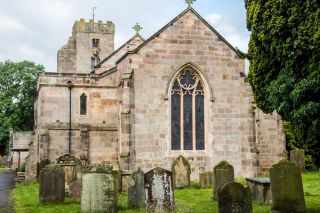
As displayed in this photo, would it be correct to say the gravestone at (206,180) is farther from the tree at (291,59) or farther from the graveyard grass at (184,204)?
the tree at (291,59)

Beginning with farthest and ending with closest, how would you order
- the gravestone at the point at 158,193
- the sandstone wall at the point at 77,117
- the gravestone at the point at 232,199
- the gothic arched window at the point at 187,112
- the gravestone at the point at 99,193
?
the sandstone wall at the point at 77,117
the gothic arched window at the point at 187,112
the gravestone at the point at 99,193
the gravestone at the point at 158,193
the gravestone at the point at 232,199

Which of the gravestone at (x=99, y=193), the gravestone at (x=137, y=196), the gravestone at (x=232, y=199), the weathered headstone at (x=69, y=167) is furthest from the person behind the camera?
the weathered headstone at (x=69, y=167)

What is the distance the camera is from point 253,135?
2350cm

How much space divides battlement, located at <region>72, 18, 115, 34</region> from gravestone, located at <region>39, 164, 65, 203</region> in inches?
1125

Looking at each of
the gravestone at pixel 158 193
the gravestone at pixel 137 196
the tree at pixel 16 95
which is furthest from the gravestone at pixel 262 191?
the tree at pixel 16 95

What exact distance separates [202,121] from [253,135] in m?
2.74

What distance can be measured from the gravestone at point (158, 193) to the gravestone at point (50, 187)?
4.69m

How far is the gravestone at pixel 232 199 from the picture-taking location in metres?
10.4

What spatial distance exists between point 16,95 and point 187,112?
4333 centimetres

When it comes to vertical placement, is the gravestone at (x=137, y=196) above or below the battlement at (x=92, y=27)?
below

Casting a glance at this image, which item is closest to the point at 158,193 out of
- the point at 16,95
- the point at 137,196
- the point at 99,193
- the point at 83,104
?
the point at 99,193

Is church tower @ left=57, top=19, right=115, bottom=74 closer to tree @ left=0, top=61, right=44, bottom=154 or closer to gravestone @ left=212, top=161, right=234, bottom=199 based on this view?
tree @ left=0, top=61, right=44, bottom=154

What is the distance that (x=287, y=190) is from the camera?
→ 11281mm

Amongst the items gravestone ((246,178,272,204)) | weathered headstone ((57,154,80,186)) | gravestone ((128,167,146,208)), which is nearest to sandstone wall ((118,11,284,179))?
weathered headstone ((57,154,80,186))
